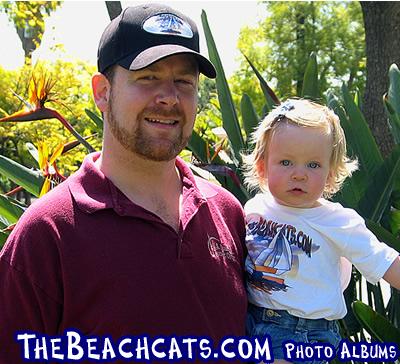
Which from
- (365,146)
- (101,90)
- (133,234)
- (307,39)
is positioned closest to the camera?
(133,234)

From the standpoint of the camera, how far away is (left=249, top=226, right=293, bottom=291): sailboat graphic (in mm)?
2086

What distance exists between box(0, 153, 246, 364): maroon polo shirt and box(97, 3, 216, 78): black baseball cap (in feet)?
1.07

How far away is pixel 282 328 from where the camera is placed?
2.10 m

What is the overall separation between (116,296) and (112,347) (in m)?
0.13

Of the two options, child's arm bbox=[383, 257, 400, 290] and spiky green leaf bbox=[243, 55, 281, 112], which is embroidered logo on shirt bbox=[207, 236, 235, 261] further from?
spiky green leaf bbox=[243, 55, 281, 112]

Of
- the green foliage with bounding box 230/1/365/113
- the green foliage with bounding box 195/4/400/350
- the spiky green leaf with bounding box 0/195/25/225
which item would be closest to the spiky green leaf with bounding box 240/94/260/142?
the green foliage with bounding box 195/4/400/350

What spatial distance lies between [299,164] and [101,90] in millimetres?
687

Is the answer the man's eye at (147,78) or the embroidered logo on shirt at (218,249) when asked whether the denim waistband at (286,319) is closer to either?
the embroidered logo on shirt at (218,249)

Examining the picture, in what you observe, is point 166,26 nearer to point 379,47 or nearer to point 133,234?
point 133,234


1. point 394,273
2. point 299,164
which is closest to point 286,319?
point 394,273

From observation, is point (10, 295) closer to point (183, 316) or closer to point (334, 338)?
point (183, 316)

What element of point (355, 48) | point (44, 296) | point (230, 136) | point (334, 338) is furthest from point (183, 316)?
point (355, 48)

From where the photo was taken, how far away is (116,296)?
165 cm

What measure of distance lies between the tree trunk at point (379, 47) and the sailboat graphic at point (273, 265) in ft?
15.0
